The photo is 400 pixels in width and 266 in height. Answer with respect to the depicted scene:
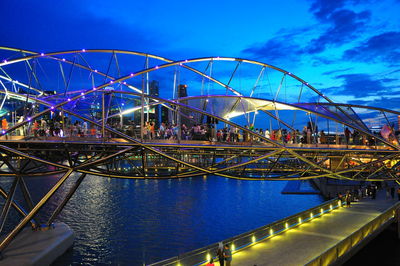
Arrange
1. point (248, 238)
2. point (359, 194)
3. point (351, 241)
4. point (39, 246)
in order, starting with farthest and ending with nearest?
point (359, 194)
point (39, 246)
point (351, 241)
point (248, 238)

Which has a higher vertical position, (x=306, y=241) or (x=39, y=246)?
(x=39, y=246)

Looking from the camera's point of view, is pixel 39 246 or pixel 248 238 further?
pixel 39 246

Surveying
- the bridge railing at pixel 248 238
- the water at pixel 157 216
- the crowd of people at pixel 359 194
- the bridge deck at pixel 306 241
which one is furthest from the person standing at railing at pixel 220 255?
the crowd of people at pixel 359 194

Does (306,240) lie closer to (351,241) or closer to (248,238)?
(351,241)

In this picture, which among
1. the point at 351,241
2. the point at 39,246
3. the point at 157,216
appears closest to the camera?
the point at 351,241

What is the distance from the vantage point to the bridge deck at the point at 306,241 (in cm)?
2159

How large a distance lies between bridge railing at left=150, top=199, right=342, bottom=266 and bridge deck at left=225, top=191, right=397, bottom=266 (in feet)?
1.22

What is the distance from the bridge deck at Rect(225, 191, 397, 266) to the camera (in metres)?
21.6

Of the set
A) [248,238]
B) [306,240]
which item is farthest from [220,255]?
[306,240]

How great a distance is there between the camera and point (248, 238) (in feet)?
77.4

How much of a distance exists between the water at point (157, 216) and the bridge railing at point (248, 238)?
24.7 ft

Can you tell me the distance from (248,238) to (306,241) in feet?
15.7

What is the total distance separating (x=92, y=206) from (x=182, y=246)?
21.1 m

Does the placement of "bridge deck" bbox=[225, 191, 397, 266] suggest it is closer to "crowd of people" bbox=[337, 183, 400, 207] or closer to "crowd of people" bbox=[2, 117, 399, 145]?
"crowd of people" bbox=[337, 183, 400, 207]
